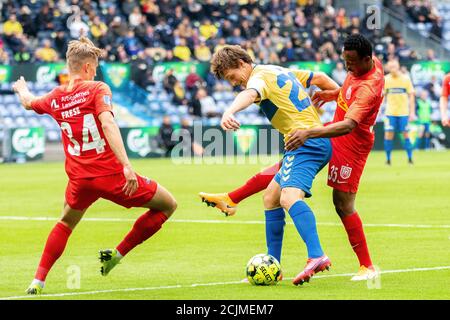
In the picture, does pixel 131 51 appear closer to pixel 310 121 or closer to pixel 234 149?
pixel 234 149

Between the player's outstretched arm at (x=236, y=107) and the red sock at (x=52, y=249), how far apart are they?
1.71 m

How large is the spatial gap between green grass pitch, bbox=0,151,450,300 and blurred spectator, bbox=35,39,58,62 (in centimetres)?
1271

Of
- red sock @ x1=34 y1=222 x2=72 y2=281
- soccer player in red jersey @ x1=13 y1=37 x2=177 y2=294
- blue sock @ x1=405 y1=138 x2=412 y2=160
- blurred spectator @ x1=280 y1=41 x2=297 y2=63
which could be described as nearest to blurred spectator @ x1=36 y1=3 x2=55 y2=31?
blurred spectator @ x1=280 y1=41 x2=297 y2=63

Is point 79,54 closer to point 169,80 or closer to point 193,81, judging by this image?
point 169,80

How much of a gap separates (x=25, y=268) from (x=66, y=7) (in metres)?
27.6

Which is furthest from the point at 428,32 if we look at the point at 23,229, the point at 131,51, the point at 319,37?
the point at 23,229

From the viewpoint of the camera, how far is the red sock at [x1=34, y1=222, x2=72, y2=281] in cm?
933

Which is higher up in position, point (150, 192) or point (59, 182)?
point (150, 192)

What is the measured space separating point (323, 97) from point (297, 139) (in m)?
1.36

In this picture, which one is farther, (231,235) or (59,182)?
(59,182)

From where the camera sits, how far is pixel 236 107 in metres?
8.96
